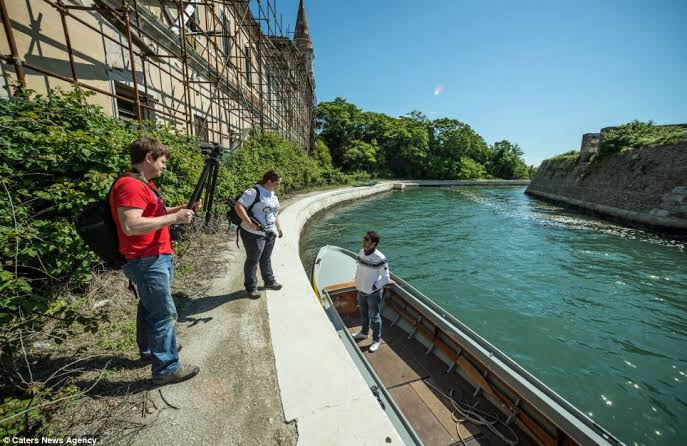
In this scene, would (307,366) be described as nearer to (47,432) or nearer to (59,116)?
(47,432)

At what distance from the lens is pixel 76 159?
337cm

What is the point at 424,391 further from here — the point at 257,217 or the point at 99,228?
the point at 99,228

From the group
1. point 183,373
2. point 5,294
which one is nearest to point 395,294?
point 183,373

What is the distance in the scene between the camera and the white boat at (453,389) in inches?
105

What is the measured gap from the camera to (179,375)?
254cm

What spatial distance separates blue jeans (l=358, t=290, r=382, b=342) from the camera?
14.1 feet


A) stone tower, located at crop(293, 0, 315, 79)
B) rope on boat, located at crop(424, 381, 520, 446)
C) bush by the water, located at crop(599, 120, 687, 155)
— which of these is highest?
stone tower, located at crop(293, 0, 315, 79)

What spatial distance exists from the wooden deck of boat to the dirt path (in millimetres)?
1708

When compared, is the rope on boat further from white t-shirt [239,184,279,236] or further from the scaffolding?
the scaffolding

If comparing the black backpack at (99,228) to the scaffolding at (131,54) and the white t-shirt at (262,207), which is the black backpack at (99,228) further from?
the scaffolding at (131,54)

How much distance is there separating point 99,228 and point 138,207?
39 cm

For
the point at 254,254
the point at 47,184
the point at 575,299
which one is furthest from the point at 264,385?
the point at 575,299

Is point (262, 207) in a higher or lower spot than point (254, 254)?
higher

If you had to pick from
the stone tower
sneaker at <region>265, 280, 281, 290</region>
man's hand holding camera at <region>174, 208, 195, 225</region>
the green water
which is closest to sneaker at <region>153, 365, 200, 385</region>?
man's hand holding camera at <region>174, 208, 195, 225</region>
